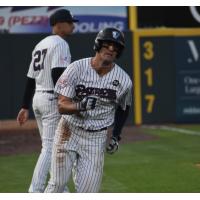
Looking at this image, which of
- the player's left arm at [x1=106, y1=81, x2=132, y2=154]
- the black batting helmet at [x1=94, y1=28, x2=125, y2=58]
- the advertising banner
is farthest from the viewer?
the advertising banner

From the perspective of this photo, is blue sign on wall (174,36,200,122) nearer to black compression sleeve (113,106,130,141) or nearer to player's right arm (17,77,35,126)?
player's right arm (17,77,35,126)

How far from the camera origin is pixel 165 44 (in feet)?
51.2

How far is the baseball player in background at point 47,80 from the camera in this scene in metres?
7.92

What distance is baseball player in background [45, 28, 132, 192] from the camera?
6387 millimetres

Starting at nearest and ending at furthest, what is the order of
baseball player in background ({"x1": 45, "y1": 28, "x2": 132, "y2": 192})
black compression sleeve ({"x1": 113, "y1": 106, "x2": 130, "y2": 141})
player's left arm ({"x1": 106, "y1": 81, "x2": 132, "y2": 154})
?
1. baseball player in background ({"x1": 45, "y1": 28, "x2": 132, "y2": 192})
2. player's left arm ({"x1": 106, "y1": 81, "x2": 132, "y2": 154})
3. black compression sleeve ({"x1": 113, "y1": 106, "x2": 130, "y2": 141})

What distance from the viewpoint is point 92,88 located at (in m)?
6.39

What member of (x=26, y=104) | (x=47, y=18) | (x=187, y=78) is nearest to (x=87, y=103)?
(x=26, y=104)

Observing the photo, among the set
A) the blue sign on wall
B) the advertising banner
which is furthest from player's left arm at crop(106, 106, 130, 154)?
the advertising banner

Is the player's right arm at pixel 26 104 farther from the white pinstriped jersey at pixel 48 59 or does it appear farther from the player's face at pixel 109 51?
the player's face at pixel 109 51

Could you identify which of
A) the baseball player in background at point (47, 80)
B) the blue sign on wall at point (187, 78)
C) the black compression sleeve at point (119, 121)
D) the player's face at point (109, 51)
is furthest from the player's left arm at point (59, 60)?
the blue sign on wall at point (187, 78)

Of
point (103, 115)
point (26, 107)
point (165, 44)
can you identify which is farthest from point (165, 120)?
point (103, 115)

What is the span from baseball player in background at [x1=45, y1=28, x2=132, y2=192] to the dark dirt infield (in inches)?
217
